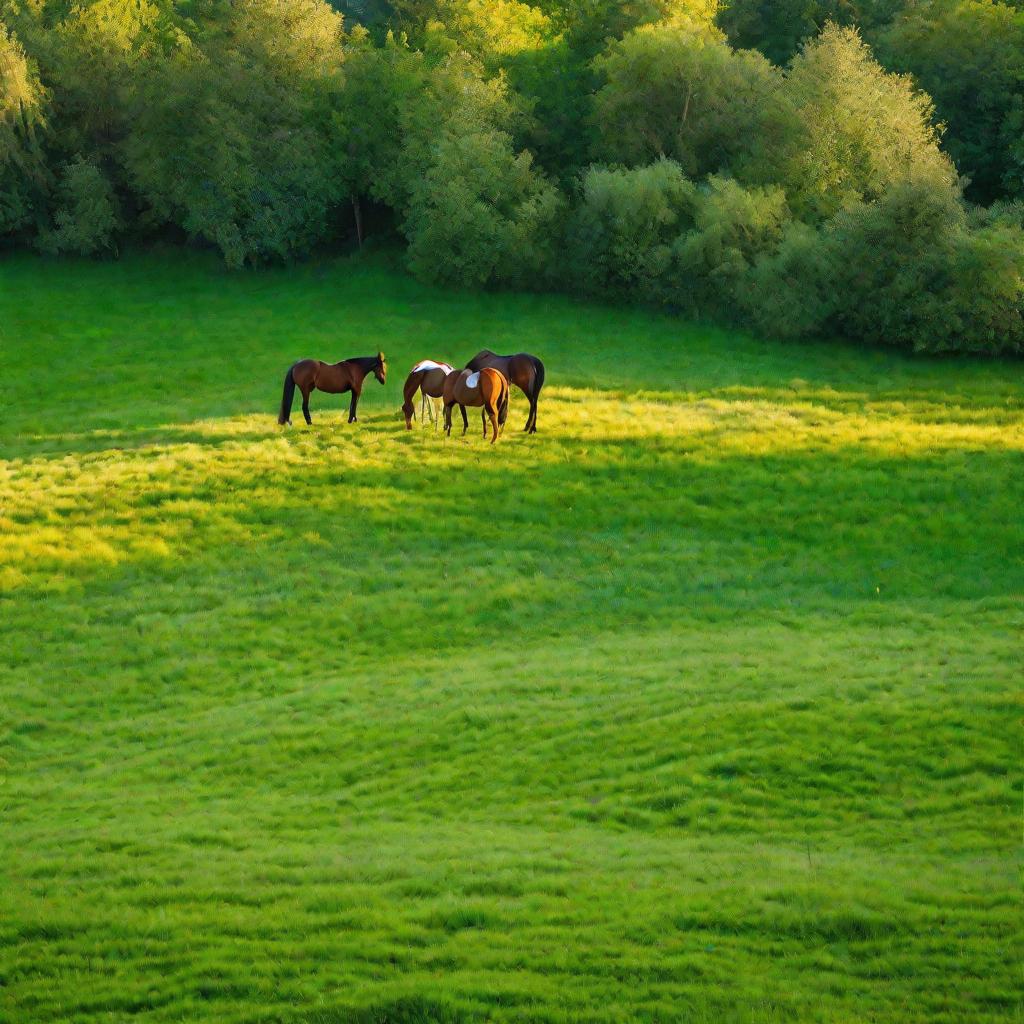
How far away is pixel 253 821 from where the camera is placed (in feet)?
47.6

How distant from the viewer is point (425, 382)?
104ft

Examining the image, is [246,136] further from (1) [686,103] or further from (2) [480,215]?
(1) [686,103]

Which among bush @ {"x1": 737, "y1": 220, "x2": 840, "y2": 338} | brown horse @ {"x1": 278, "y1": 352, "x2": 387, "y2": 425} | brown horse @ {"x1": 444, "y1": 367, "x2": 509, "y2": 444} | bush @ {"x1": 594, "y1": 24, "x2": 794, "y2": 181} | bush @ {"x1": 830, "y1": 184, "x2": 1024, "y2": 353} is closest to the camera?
brown horse @ {"x1": 444, "y1": 367, "x2": 509, "y2": 444}

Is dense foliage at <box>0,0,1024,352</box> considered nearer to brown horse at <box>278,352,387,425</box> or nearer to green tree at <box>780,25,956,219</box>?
green tree at <box>780,25,956,219</box>

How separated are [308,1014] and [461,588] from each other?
1448cm

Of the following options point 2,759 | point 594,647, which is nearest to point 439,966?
point 2,759

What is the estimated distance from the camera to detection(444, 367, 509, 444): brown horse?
3009 centimetres

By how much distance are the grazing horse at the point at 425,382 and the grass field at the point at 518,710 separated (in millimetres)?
1179

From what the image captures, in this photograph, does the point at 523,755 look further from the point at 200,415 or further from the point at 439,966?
the point at 200,415

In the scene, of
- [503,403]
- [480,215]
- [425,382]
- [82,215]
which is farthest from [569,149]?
[503,403]

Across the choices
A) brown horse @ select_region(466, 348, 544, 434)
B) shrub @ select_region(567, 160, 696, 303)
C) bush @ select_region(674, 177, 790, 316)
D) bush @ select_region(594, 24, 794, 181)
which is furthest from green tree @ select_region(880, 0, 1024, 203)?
brown horse @ select_region(466, 348, 544, 434)

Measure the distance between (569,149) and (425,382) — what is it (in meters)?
34.6

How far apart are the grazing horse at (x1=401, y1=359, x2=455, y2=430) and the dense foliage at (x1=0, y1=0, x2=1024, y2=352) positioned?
2099 centimetres

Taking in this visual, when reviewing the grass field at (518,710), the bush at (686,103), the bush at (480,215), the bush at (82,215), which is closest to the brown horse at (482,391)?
the grass field at (518,710)
